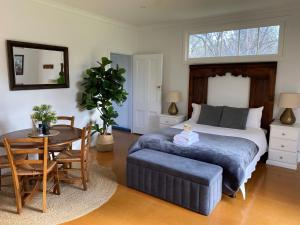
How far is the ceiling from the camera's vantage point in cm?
382

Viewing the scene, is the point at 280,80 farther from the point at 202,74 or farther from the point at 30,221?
the point at 30,221

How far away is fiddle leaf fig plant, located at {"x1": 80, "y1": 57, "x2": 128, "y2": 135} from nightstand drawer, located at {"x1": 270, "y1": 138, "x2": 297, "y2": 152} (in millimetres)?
2831

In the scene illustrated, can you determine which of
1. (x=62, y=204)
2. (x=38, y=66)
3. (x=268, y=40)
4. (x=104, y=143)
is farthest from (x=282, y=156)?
(x=38, y=66)

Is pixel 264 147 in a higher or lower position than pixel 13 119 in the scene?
lower

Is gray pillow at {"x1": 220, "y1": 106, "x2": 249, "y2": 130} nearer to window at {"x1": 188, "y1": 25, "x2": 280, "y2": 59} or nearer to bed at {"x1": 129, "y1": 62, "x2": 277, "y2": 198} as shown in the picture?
bed at {"x1": 129, "y1": 62, "x2": 277, "y2": 198}

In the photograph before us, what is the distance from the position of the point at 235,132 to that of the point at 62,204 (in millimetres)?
2815

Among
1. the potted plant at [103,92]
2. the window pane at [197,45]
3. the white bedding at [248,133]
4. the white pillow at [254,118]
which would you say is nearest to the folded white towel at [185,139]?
the white bedding at [248,133]

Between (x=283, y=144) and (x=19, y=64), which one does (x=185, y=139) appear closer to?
(x=283, y=144)

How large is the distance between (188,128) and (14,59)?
2.77 m

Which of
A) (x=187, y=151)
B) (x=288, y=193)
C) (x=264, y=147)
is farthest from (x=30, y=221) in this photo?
(x=264, y=147)

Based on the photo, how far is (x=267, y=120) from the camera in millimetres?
4301

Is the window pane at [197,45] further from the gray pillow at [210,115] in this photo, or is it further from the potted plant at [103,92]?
the potted plant at [103,92]

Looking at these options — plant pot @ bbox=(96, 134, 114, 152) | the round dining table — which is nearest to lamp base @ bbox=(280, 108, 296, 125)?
plant pot @ bbox=(96, 134, 114, 152)

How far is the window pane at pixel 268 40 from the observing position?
418 centimetres
